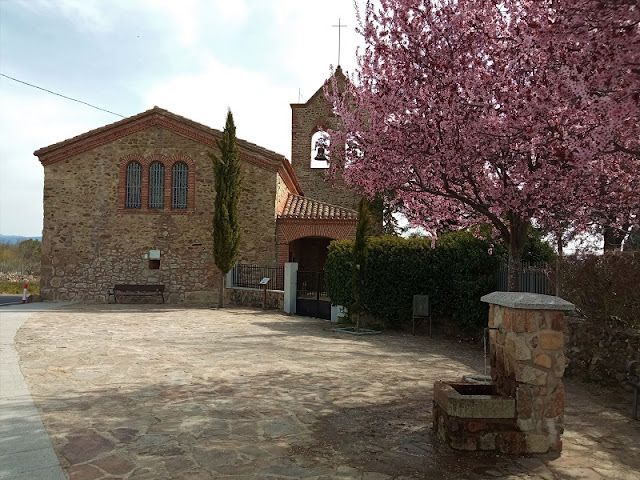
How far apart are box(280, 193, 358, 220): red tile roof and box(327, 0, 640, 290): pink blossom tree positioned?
9967 millimetres

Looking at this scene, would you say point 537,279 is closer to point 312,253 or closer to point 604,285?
point 604,285

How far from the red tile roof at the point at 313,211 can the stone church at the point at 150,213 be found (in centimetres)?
8

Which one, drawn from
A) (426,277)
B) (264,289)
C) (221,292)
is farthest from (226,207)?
(426,277)

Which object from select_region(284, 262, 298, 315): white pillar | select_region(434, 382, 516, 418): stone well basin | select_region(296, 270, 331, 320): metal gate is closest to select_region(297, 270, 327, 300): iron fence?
select_region(296, 270, 331, 320): metal gate

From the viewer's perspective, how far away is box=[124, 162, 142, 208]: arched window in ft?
58.5

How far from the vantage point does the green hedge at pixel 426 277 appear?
34.4ft

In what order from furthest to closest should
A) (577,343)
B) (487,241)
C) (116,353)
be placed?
(487,241) → (116,353) → (577,343)

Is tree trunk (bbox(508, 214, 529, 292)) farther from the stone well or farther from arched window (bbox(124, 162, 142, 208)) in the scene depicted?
arched window (bbox(124, 162, 142, 208))

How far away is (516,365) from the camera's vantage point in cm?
398

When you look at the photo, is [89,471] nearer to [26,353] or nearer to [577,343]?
[26,353]

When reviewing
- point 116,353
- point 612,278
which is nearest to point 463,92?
point 612,278

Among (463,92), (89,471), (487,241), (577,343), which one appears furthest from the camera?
(487,241)

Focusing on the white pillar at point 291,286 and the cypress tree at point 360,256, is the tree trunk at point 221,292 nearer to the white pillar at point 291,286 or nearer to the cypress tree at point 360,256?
the white pillar at point 291,286

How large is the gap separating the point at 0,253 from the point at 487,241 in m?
49.7
